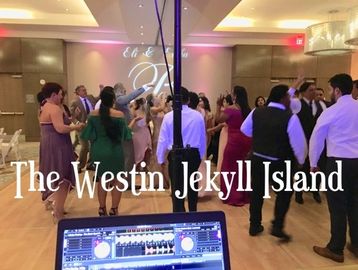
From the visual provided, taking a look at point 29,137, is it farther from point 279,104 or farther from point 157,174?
point 279,104

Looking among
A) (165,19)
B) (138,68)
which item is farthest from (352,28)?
(138,68)

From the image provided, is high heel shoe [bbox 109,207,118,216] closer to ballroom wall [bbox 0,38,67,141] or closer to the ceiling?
the ceiling

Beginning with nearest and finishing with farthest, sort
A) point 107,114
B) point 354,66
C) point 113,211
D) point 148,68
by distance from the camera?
point 107,114 → point 113,211 → point 148,68 → point 354,66

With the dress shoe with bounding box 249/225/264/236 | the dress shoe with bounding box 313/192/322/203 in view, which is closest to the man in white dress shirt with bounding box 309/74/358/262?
→ the dress shoe with bounding box 249/225/264/236

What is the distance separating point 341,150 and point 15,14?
9.22 meters

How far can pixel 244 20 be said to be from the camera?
973 centimetres

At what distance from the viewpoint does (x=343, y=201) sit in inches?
108

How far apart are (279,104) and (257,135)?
0.35 metres

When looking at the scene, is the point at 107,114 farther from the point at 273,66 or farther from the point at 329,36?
the point at 273,66

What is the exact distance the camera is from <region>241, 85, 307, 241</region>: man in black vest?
9.89 feet

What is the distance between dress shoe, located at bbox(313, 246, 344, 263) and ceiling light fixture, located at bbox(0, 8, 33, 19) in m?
8.96

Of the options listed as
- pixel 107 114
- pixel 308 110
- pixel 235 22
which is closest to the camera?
pixel 107 114

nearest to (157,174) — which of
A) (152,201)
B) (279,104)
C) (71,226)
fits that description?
(152,201)

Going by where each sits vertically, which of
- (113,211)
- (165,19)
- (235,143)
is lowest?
(113,211)
